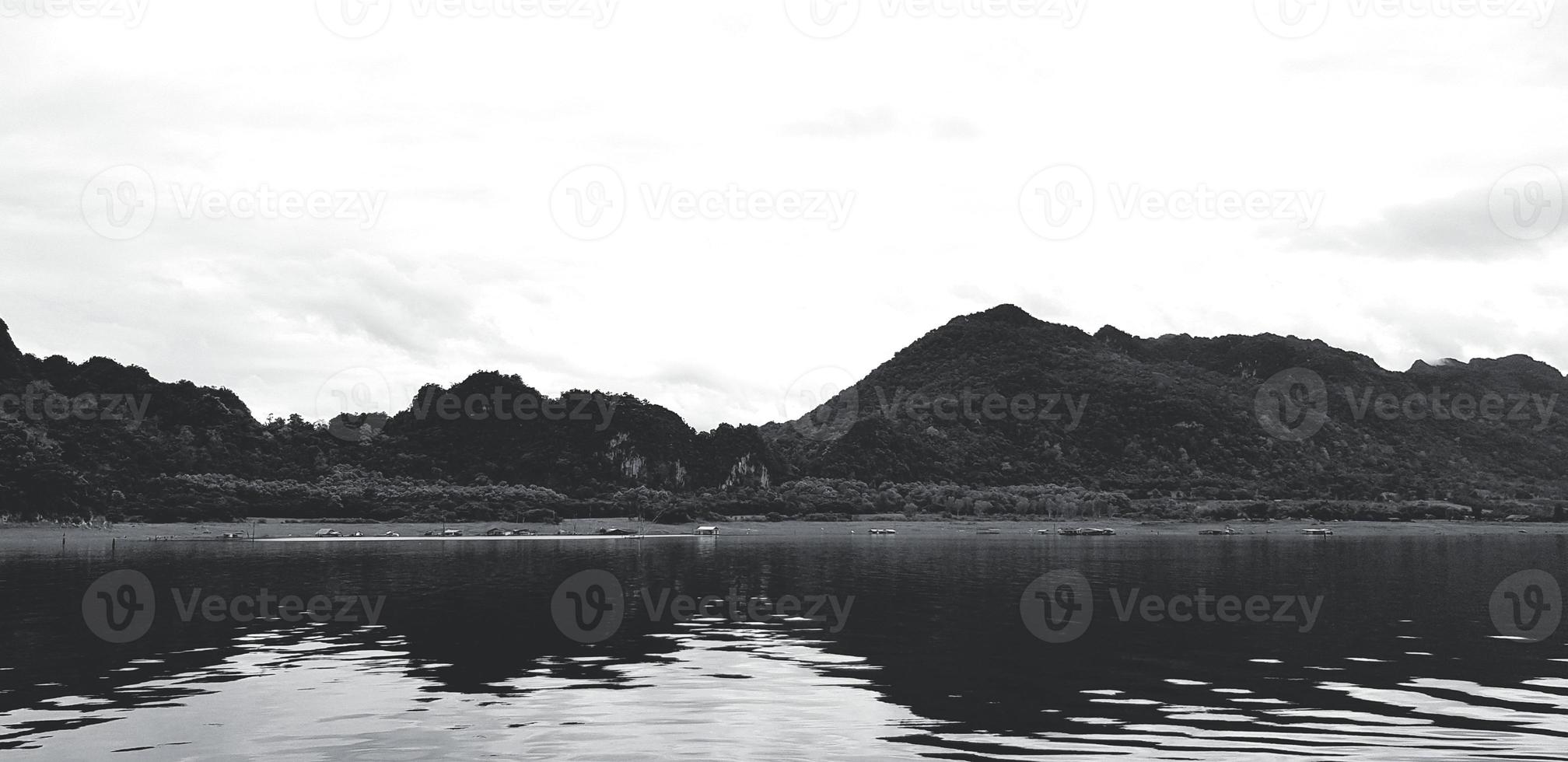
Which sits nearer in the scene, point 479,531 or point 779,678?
point 779,678

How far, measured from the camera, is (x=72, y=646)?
41.5m

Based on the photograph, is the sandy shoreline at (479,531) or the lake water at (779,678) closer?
the lake water at (779,678)

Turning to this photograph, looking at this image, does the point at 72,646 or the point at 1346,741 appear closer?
the point at 1346,741

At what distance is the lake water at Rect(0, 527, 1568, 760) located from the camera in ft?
83.2

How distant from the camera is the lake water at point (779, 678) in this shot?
25.4 metres

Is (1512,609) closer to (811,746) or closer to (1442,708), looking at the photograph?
(1442,708)

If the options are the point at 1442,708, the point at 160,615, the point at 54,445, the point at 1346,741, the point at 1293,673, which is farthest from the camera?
the point at 54,445

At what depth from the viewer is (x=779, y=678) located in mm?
35312

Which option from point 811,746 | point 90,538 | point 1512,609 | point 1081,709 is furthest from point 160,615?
point 90,538

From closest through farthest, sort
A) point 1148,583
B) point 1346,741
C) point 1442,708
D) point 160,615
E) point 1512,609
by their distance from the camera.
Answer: point 1346,741 < point 1442,708 < point 160,615 < point 1512,609 < point 1148,583

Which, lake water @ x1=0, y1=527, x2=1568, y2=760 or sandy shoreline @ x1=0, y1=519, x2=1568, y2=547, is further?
sandy shoreline @ x1=0, y1=519, x2=1568, y2=547

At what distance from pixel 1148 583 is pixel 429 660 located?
162 ft

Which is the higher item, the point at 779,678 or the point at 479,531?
the point at 779,678

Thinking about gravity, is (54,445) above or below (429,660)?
above
